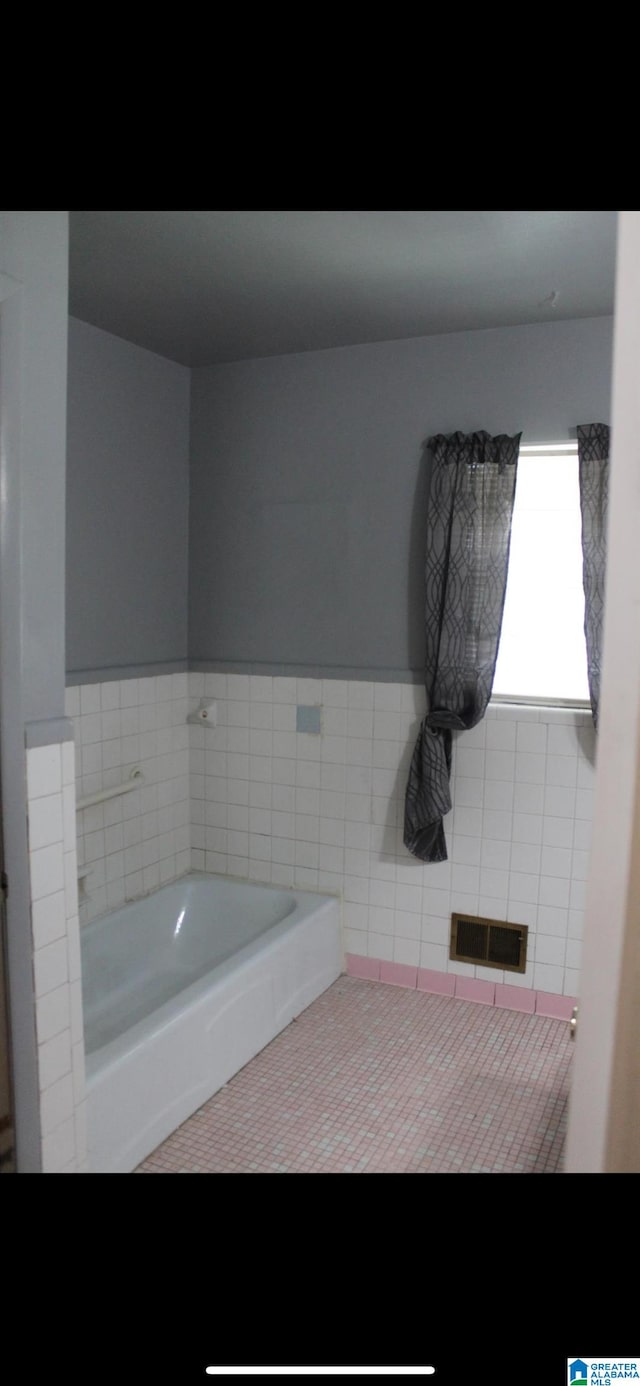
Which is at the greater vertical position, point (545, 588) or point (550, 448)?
point (550, 448)

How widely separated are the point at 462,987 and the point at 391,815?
724mm

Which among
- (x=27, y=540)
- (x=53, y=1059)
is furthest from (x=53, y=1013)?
(x=27, y=540)

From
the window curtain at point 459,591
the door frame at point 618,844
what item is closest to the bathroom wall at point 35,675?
the door frame at point 618,844

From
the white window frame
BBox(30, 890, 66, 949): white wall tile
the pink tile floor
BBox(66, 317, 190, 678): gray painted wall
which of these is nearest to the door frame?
BBox(30, 890, 66, 949): white wall tile

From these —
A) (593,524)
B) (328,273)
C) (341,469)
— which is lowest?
(593,524)

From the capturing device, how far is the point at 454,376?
9.77ft

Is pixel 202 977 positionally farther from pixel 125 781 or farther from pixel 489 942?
pixel 489 942

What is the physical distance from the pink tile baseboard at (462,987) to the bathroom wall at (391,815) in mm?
12

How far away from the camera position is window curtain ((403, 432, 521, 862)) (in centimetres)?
287

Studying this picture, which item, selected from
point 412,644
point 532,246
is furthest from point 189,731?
point 532,246

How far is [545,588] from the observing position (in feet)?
9.67

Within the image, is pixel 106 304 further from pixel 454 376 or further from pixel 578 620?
pixel 578 620

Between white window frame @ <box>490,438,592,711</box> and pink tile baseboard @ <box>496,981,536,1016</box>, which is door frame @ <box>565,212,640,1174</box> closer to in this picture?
white window frame @ <box>490,438,592,711</box>

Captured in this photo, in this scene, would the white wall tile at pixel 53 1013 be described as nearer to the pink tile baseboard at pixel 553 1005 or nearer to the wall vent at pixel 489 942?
the wall vent at pixel 489 942
